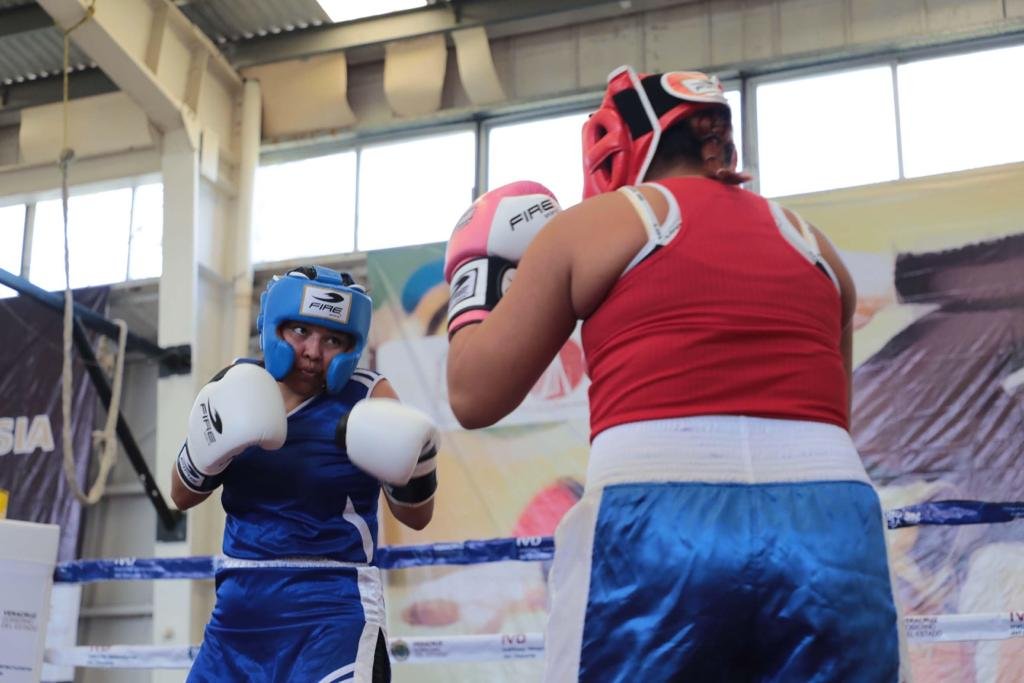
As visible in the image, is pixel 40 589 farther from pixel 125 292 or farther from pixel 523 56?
pixel 523 56

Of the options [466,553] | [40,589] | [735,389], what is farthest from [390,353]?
[735,389]

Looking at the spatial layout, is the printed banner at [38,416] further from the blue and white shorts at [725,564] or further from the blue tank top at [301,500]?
the blue and white shorts at [725,564]

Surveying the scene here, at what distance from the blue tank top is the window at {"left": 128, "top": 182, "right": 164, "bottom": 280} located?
196 inches

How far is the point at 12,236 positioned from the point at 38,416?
145 cm

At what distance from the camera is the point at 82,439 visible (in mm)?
6188

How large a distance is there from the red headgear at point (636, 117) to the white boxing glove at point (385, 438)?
80 centimetres

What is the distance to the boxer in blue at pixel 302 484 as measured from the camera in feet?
6.67

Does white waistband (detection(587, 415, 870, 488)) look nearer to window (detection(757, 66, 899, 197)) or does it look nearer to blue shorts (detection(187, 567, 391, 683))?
blue shorts (detection(187, 567, 391, 683))

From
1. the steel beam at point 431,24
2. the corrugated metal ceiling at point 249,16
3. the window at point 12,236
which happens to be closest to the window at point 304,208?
the steel beam at point 431,24

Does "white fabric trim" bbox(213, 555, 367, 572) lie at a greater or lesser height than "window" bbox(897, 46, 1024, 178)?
lesser

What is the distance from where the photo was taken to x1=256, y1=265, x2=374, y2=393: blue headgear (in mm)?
2215

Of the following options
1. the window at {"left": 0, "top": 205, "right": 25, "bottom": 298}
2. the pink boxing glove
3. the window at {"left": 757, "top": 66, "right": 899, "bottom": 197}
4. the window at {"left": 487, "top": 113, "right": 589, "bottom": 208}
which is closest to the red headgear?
the pink boxing glove

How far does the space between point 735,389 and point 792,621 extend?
0.23 metres

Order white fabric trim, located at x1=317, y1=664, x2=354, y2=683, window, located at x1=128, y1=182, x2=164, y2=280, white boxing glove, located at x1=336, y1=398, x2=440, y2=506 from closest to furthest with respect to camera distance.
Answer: white fabric trim, located at x1=317, y1=664, x2=354, y2=683 → white boxing glove, located at x1=336, y1=398, x2=440, y2=506 → window, located at x1=128, y1=182, x2=164, y2=280
